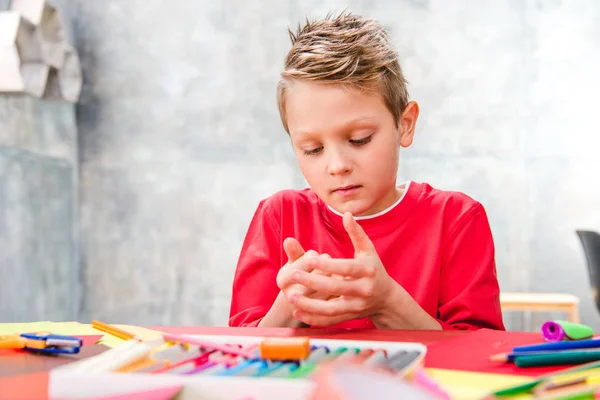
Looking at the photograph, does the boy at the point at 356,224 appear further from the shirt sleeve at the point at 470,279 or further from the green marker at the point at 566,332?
the green marker at the point at 566,332

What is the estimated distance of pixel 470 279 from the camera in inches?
39.8

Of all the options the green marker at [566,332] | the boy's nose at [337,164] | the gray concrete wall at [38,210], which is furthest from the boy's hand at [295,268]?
the gray concrete wall at [38,210]

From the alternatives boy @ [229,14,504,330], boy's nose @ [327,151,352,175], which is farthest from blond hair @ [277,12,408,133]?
boy's nose @ [327,151,352,175]

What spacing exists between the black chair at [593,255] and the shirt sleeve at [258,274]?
155cm

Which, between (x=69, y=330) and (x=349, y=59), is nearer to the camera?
(x=69, y=330)

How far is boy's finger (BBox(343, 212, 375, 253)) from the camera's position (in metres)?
0.72

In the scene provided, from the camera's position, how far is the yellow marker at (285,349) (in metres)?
0.53

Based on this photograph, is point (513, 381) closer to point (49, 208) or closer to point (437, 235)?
point (437, 235)

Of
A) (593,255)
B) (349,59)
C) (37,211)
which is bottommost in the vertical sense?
(593,255)

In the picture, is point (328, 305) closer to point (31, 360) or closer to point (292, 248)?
point (292, 248)

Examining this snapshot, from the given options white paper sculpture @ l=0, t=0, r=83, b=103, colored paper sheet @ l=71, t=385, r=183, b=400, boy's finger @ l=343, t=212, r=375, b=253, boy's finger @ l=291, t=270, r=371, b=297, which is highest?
white paper sculpture @ l=0, t=0, r=83, b=103

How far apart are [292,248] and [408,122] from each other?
374 millimetres

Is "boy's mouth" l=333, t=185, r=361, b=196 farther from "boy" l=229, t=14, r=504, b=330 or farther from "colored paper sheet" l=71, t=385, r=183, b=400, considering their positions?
"colored paper sheet" l=71, t=385, r=183, b=400

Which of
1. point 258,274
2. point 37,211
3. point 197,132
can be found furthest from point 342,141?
point 197,132
